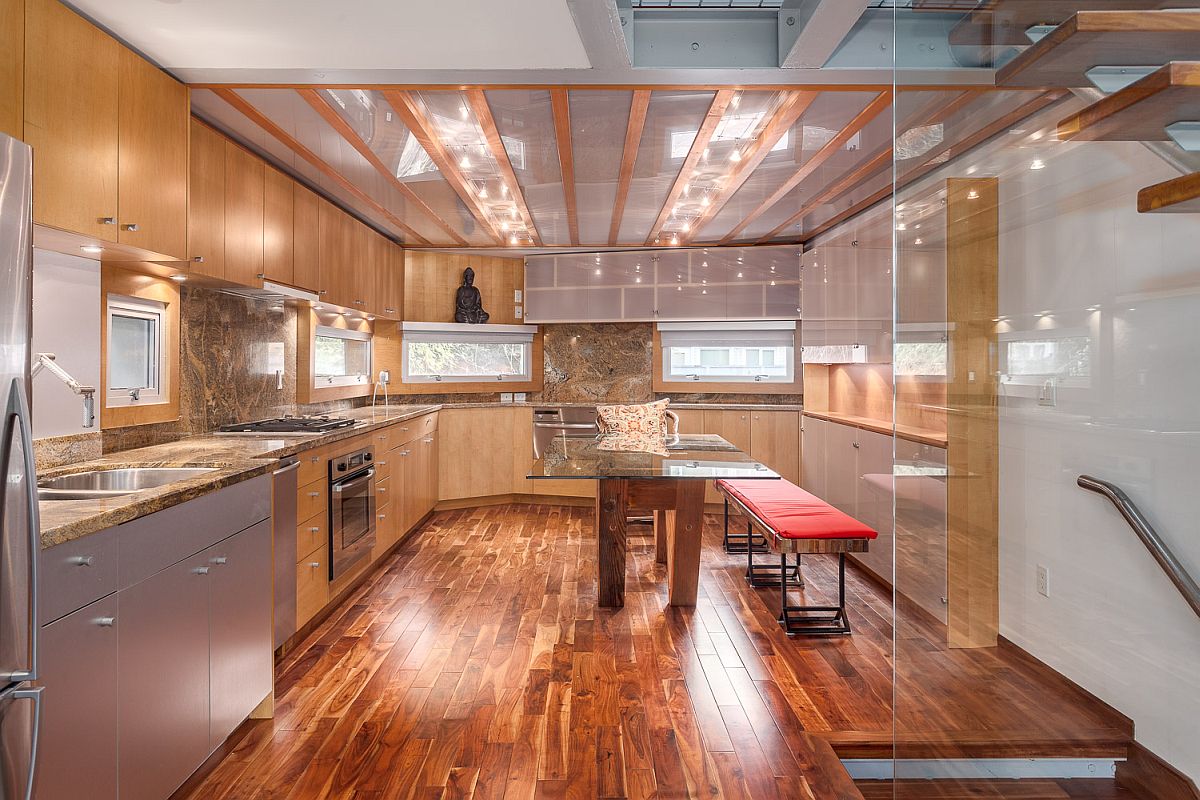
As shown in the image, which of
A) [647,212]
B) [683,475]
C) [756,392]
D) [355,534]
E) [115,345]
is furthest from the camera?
[756,392]

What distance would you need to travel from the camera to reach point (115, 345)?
8.61ft

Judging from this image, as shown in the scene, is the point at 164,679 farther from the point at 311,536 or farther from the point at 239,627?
the point at 311,536

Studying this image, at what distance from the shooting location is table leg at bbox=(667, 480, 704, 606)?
141 inches

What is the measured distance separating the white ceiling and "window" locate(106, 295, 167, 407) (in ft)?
3.34

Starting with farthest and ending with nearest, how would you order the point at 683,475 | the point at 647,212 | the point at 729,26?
the point at 647,212
the point at 683,475
the point at 729,26

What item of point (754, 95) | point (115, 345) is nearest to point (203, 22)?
point (115, 345)

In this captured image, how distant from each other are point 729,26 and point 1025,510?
2.00m

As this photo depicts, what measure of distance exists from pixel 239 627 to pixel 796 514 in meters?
2.54

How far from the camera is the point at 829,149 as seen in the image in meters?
3.30

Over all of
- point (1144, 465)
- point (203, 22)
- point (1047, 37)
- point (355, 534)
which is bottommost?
point (355, 534)

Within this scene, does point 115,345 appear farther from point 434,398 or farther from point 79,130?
point 434,398

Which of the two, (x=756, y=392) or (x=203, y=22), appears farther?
(x=756, y=392)

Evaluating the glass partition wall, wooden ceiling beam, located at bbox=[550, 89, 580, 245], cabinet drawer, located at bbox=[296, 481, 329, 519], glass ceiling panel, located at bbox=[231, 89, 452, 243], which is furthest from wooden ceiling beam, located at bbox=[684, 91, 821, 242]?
cabinet drawer, located at bbox=[296, 481, 329, 519]

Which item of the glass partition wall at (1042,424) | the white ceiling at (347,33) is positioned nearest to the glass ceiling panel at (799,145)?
the white ceiling at (347,33)
